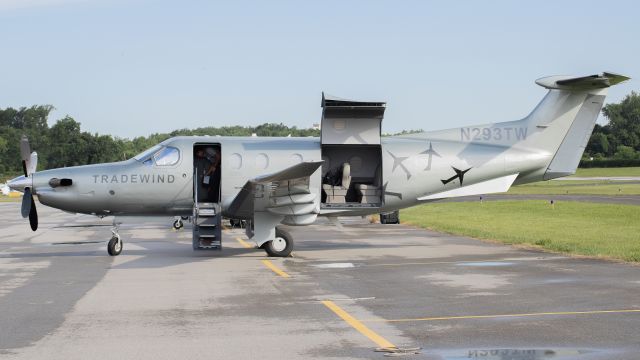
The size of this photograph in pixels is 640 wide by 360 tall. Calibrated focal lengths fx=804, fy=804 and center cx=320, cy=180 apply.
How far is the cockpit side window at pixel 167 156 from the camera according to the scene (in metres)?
22.9

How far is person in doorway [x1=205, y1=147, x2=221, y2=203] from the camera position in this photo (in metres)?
23.5

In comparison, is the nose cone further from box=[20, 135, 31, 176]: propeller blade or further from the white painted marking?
the white painted marking

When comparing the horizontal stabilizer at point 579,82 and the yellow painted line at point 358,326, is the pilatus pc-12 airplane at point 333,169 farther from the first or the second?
the yellow painted line at point 358,326

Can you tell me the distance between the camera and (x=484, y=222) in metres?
37.0

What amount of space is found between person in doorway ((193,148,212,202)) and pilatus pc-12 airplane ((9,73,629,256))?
1.2 inches

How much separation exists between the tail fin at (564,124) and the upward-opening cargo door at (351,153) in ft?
15.6

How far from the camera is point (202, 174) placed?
931 inches

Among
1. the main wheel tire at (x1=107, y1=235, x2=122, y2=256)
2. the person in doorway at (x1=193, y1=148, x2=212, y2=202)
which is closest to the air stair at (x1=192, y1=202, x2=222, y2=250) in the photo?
the person in doorway at (x1=193, y1=148, x2=212, y2=202)

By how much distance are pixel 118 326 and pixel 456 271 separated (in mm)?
8861

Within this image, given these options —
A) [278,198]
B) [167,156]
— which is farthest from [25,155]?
[278,198]

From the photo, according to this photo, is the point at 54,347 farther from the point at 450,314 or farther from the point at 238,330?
the point at 450,314

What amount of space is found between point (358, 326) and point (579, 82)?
14.5 meters

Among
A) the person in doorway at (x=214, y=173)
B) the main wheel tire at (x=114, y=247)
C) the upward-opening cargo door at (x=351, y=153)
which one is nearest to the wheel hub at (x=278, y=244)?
the upward-opening cargo door at (x=351, y=153)

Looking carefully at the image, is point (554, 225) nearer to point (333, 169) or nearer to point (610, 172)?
point (333, 169)
